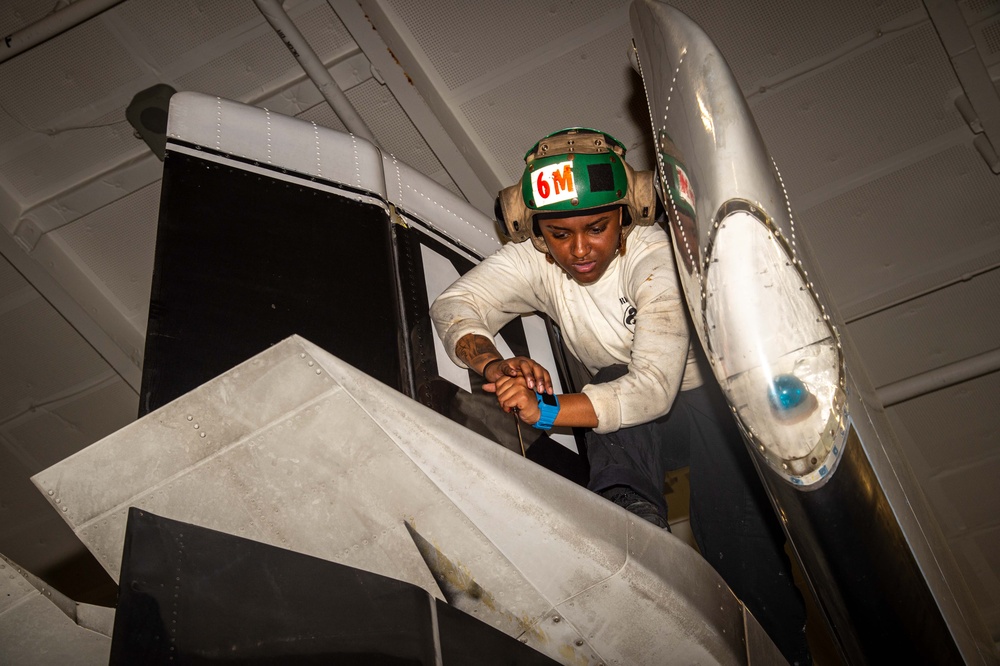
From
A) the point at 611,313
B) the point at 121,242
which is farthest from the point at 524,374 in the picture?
the point at 121,242

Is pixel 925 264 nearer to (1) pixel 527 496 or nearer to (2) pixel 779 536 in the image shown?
(2) pixel 779 536

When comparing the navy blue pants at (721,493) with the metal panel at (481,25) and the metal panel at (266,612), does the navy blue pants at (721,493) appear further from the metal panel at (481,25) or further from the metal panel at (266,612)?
the metal panel at (481,25)

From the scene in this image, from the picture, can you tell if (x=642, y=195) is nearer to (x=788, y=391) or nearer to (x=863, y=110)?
(x=788, y=391)

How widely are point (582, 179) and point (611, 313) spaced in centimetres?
51

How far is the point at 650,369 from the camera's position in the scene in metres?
2.22

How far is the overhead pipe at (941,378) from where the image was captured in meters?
5.35

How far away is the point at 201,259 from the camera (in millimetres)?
2416

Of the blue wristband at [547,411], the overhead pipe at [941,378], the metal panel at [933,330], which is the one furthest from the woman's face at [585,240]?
the overhead pipe at [941,378]

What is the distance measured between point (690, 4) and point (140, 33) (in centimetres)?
313

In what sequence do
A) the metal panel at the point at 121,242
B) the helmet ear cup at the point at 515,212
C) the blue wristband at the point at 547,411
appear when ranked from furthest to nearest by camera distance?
the metal panel at the point at 121,242 → the helmet ear cup at the point at 515,212 → the blue wristband at the point at 547,411

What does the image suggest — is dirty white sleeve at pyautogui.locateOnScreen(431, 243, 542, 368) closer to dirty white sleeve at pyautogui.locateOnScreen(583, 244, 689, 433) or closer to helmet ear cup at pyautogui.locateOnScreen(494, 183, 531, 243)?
helmet ear cup at pyautogui.locateOnScreen(494, 183, 531, 243)

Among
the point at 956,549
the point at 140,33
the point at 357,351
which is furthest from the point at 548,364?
the point at 956,549

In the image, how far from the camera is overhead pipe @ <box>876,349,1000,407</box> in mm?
5352

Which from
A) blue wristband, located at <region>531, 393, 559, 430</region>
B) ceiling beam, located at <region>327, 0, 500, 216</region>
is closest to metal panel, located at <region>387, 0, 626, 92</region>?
ceiling beam, located at <region>327, 0, 500, 216</region>
